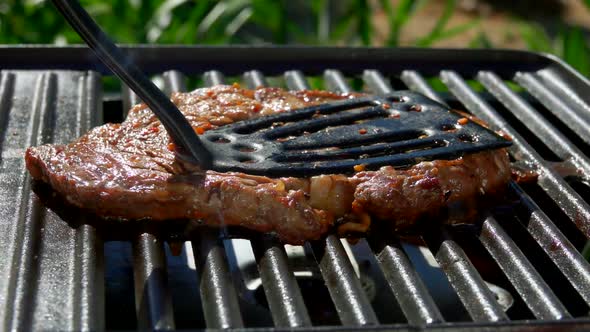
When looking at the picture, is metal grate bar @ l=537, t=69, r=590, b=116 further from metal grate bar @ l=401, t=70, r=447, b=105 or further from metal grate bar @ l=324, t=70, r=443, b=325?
metal grate bar @ l=324, t=70, r=443, b=325

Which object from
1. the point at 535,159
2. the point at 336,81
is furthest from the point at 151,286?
the point at 336,81

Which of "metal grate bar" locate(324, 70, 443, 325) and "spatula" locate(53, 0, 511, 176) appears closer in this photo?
"metal grate bar" locate(324, 70, 443, 325)

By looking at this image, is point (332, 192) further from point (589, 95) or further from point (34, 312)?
point (589, 95)

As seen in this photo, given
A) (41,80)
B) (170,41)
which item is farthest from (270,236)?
(170,41)

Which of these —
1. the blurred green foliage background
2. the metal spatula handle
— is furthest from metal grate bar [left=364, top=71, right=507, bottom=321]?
the blurred green foliage background

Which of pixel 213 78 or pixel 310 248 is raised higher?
pixel 213 78

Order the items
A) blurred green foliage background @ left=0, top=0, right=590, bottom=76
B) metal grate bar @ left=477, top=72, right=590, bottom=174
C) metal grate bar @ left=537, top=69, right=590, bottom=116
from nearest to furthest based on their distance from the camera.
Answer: metal grate bar @ left=477, top=72, right=590, bottom=174 < metal grate bar @ left=537, top=69, right=590, bottom=116 < blurred green foliage background @ left=0, top=0, right=590, bottom=76

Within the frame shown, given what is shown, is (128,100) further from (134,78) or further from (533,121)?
(533,121)
